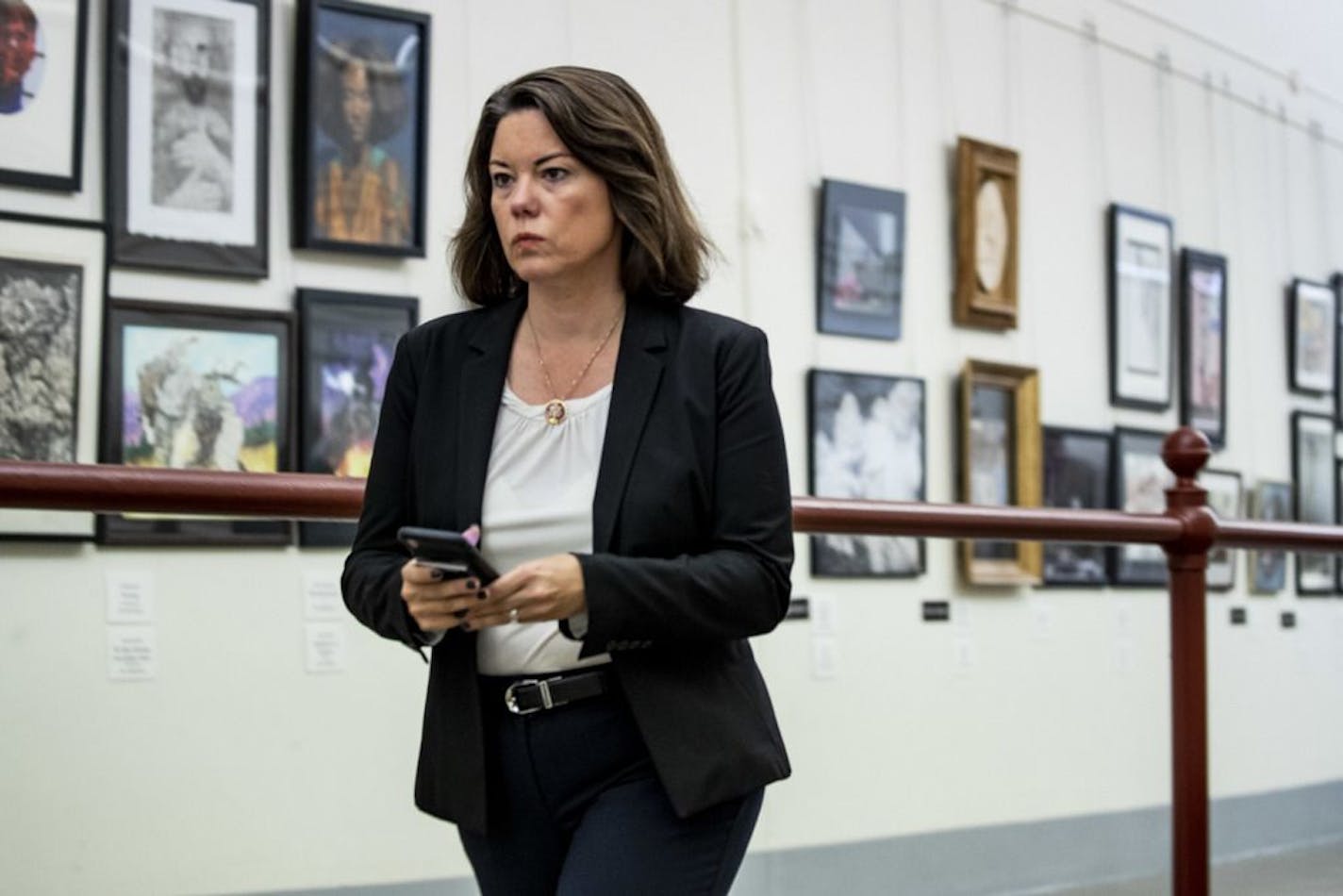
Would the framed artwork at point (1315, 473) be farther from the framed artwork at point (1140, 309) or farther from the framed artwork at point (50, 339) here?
the framed artwork at point (50, 339)

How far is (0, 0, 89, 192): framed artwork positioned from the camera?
178 inches

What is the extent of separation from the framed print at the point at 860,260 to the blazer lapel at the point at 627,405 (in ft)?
14.9

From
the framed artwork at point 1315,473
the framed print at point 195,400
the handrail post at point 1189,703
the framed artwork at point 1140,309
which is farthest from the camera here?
the framed artwork at point 1315,473

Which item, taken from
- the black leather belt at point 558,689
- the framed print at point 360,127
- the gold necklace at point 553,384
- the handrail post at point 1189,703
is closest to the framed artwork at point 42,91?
the framed print at point 360,127

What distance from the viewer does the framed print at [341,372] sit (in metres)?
5.00

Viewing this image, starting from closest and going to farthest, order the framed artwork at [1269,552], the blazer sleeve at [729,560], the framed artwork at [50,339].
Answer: the blazer sleeve at [729,560]
the framed artwork at [50,339]
the framed artwork at [1269,552]

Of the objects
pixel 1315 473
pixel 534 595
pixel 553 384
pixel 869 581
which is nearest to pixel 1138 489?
pixel 1315 473

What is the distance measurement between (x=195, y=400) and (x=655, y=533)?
3064mm

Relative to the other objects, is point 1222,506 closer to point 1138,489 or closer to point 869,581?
point 1138,489

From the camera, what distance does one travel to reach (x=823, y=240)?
260 inches

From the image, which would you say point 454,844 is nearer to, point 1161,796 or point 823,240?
point 1161,796

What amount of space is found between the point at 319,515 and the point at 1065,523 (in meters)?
1.93

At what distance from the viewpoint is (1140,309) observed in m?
8.16

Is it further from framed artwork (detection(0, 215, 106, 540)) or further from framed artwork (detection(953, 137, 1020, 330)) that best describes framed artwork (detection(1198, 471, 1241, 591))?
framed artwork (detection(0, 215, 106, 540))
